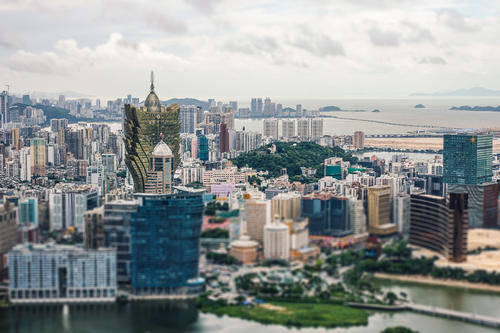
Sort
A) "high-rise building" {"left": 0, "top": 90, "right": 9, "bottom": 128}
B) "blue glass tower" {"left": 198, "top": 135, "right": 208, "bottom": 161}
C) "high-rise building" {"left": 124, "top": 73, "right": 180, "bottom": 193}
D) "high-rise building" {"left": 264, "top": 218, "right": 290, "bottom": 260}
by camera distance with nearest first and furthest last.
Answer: "high-rise building" {"left": 264, "top": 218, "right": 290, "bottom": 260}
"high-rise building" {"left": 124, "top": 73, "right": 180, "bottom": 193}
"blue glass tower" {"left": 198, "top": 135, "right": 208, "bottom": 161}
"high-rise building" {"left": 0, "top": 90, "right": 9, "bottom": 128}

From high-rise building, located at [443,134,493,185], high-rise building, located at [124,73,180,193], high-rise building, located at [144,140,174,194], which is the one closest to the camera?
high-rise building, located at [144,140,174,194]

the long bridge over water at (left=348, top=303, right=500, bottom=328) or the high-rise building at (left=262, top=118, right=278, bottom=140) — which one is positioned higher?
the high-rise building at (left=262, top=118, right=278, bottom=140)

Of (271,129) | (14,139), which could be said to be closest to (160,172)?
(14,139)

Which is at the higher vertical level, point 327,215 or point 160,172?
point 160,172

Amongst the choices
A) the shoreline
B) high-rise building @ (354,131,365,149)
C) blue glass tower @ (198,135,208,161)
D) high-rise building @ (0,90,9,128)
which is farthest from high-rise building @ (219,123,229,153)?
the shoreline

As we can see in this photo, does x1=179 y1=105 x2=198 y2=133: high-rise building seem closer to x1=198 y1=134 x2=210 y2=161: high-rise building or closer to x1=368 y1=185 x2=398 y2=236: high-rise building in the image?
x1=198 y1=134 x2=210 y2=161: high-rise building

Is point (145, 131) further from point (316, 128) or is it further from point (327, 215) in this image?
point (316, 128)

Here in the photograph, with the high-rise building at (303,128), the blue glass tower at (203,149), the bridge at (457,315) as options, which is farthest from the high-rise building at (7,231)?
the high-rise building at (303,128)
